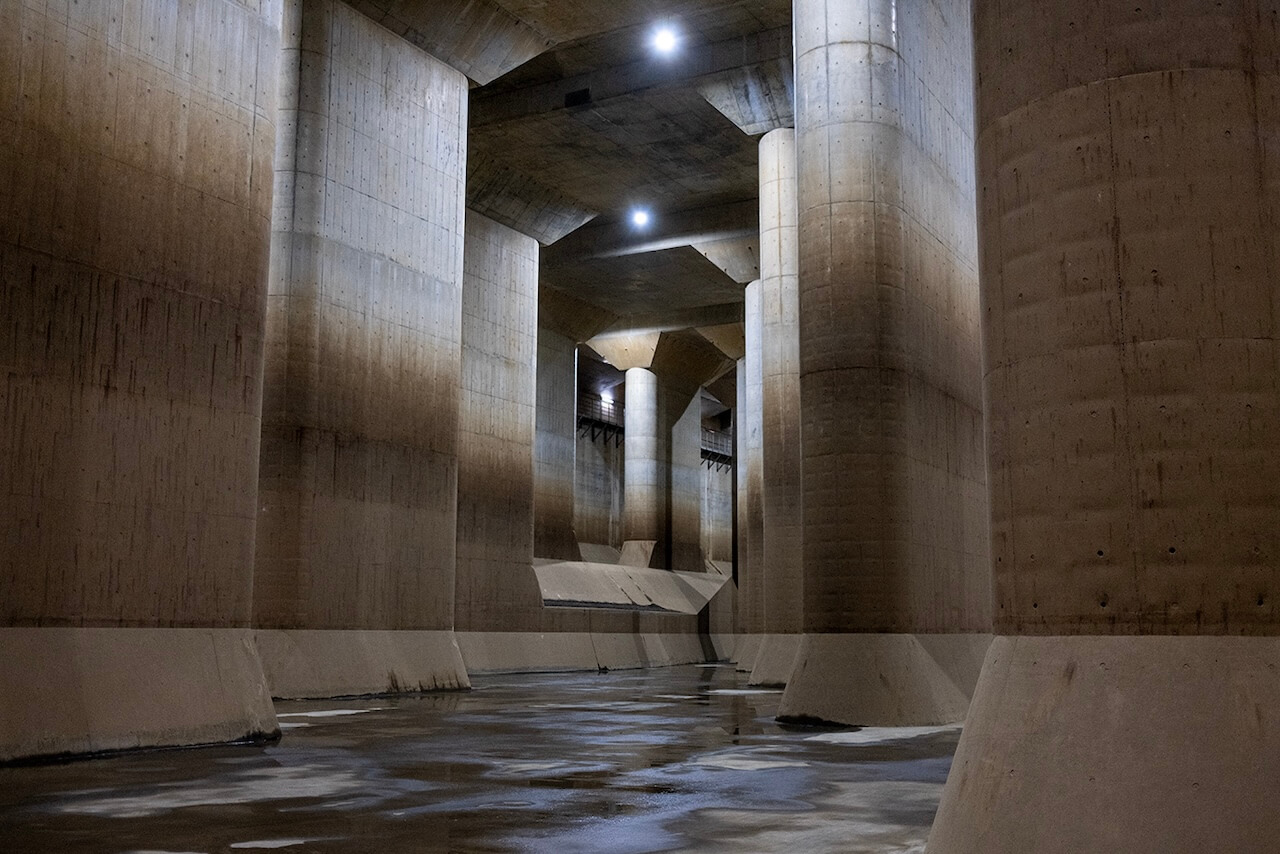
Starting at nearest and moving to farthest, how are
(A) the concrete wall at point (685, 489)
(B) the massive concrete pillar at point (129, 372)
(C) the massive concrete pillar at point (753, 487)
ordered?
(B) the massive concrete pillar at point (129, 372) < (C) the massive concrete pillar at point (753, 487) < (A) the concrete wall at point (685, 489)

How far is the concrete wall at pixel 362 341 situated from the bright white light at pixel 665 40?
14.2ft

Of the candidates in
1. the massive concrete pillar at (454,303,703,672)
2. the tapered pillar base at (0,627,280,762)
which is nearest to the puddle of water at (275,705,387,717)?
the tapered pillar base at (0,627,280,762)

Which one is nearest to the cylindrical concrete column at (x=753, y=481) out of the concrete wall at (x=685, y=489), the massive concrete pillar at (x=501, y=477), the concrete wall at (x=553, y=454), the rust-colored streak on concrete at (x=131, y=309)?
the massive concrete pillar at (x=501, y=477)

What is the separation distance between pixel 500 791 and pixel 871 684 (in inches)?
269

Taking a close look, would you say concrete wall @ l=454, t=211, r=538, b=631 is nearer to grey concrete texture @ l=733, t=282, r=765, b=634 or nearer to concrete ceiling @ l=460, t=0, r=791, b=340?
concrete ceiling @ l=460, t=0, r=791, b=340

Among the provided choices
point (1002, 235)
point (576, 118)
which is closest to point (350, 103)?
point (576, 118)

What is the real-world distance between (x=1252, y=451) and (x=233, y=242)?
9969mm

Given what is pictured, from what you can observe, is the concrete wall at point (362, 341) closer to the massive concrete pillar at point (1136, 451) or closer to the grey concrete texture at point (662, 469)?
the massive concrete pillar at point (1136, 451)

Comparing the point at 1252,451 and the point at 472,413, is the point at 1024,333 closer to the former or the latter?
the point at 1252,451

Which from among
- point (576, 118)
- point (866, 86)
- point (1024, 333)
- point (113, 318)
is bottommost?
point (1024, 333)

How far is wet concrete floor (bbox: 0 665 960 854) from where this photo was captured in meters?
6.06

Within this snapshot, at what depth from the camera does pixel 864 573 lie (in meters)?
14.1

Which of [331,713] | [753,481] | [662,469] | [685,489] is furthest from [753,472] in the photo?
[331,713]

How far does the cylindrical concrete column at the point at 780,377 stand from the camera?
943 inches
